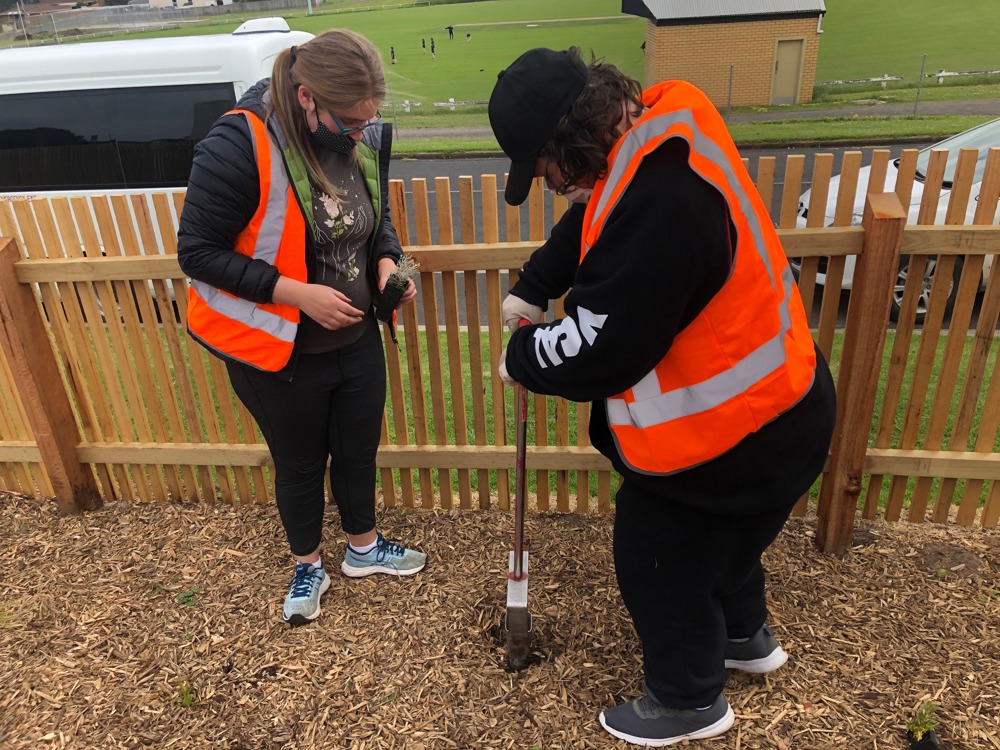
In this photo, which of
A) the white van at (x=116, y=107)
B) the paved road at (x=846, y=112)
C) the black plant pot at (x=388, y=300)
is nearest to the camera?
the black plant pot at (x=388, y=300)

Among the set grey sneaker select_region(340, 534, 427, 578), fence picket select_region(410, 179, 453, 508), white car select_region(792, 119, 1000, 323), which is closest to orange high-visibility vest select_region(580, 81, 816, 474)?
fence picket select_region(410, 179, 453, 508)

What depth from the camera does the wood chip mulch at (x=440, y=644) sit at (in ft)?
7.51

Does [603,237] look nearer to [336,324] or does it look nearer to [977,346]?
[336,324]

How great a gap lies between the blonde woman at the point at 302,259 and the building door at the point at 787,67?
25723mm

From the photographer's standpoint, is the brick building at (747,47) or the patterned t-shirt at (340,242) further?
the brick building at (747,47)

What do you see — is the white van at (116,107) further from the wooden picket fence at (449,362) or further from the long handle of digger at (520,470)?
the long handle of digger at (520,470)

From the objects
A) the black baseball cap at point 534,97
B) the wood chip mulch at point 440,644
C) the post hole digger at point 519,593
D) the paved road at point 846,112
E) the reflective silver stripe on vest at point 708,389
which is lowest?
the paved road at point 846,112

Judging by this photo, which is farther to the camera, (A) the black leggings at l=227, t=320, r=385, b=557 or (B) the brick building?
(B) the brick building

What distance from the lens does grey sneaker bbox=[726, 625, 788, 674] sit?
235 cm

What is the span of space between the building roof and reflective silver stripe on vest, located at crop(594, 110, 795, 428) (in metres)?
24.0

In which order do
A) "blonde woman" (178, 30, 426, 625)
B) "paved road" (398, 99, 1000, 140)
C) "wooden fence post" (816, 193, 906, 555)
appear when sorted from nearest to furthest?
"blonde woman" (178, 30, 426, 625)
"wooden fence post" (816, 193, 906, 555)
"paved road" (398, 99, 1000, 140)

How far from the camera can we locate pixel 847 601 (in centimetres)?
271

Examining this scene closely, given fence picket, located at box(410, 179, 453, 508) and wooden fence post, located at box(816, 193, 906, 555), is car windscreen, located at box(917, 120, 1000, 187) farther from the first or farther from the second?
fence picket, located at box(410, 179, 453, 508)

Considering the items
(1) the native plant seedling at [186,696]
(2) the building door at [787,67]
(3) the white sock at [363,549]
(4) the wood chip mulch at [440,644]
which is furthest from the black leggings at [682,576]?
(2) the building door at [787,67]
